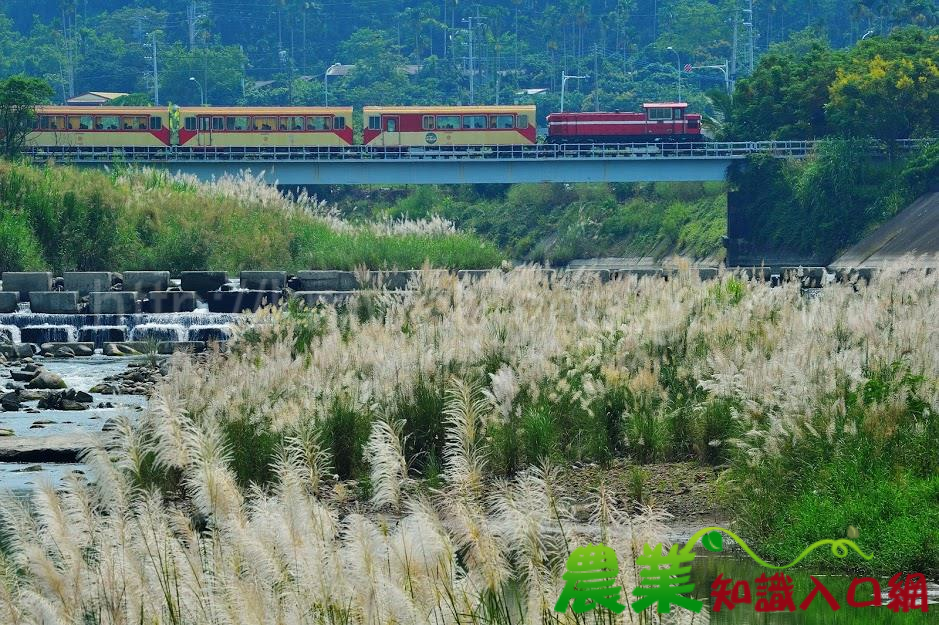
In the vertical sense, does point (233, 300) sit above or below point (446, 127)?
below

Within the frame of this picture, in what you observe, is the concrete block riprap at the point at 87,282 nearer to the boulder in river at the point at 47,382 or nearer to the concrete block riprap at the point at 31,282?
the concrete block riprap at the point at 31,282

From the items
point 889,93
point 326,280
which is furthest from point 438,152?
point 326,280

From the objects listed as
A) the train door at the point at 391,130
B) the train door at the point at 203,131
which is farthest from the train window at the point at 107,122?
the train door at the point at 391,130

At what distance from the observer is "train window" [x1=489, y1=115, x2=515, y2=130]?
62.9m

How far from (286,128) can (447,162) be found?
6.59 metres

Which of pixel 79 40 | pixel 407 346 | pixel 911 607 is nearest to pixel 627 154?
pixel 407 346

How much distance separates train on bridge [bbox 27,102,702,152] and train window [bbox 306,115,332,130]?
0.13 ft

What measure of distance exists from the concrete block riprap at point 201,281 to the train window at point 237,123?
30049 millimetres

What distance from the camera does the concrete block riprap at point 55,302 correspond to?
1187 inches

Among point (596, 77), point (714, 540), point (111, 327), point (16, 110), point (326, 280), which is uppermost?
point (596, 77)

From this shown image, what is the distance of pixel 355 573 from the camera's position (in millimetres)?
5418

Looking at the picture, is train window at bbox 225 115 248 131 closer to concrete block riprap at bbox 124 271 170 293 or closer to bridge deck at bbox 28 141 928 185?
bridge deck at bbox 28 141 928 185

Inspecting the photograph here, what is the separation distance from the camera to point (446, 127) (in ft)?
206

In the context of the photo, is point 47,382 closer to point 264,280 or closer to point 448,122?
point 264,280
